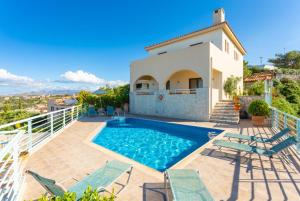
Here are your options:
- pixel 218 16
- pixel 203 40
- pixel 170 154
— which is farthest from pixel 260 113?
pixel 218 16

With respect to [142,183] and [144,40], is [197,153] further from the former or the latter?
[144,40]

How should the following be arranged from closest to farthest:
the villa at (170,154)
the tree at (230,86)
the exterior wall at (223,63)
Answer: the villa at (170,154) → the exterior wall at (223,63) → the tree at (230,86)

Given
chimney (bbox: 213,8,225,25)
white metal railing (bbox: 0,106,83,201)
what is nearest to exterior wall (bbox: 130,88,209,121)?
white metal railing (bbox: 0,106,83,201)

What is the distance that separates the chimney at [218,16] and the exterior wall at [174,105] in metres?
9.26

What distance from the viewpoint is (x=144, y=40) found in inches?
984

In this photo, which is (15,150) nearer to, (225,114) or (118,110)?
(225,114)

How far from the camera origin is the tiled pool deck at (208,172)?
3725mm

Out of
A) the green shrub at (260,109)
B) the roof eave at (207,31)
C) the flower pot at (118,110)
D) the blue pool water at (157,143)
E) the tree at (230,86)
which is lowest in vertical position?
the blue pool water at (157,143)

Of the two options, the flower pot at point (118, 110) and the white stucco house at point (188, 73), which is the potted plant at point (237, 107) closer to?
the white stucco house at point (188, 73)

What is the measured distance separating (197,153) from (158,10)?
17.3 meters

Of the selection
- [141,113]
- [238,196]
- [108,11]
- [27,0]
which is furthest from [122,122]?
[27,0]

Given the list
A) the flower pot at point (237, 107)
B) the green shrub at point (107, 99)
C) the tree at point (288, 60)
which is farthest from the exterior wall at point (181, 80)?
the tree at point (288, 60)

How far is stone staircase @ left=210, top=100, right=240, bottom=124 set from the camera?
1240cm

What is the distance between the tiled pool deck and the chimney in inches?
623
